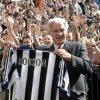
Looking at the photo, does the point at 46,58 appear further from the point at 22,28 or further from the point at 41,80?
the point at 22,28

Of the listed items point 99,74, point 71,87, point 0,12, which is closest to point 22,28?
point 0,12

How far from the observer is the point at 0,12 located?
14352mm

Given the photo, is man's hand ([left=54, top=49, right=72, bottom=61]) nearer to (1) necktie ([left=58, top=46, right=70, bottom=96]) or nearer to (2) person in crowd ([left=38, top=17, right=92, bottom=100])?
(2) person in crowd ([left=38, top=17, right=92, bottom=100])

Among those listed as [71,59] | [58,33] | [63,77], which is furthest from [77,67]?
[58,33]

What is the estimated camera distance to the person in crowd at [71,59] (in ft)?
15.3

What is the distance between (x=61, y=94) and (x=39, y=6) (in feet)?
45.5

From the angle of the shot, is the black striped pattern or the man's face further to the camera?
the black striped pattern

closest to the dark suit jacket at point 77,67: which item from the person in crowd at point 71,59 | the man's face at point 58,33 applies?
the person in crowd at point 71,59

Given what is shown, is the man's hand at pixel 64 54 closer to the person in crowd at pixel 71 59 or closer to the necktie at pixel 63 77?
the person in crowd at pixel 71 59

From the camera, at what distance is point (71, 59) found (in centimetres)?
465

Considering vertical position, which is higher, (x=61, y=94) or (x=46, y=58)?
(x=46, y=58)

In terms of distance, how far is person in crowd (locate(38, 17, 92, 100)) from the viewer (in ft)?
15.3

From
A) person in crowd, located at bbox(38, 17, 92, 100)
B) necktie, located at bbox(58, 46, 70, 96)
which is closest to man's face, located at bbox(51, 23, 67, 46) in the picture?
person in crowd, located at bbox(38, 17, 92, 100)

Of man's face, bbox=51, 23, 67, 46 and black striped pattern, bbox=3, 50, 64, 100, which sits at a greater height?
man's face, bbox=51, 23, 67, 46
